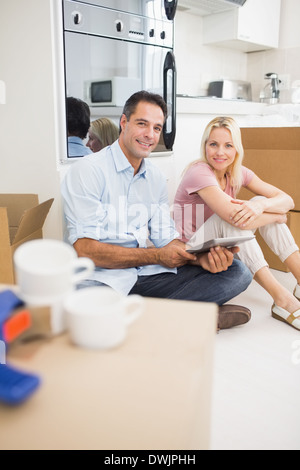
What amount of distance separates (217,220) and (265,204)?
214 mm

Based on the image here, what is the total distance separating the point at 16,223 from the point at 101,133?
0.61 metres

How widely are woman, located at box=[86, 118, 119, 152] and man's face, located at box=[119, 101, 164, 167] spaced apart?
48 centimetres

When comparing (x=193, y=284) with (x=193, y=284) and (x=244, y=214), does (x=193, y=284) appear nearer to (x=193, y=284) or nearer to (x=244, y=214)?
(x=193, y=284)

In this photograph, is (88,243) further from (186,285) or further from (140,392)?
(140,392)

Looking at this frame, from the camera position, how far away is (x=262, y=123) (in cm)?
331

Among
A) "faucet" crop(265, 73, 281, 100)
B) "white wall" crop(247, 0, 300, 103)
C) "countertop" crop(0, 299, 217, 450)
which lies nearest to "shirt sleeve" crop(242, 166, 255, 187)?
"countertop" crop(0, 299, 217, 450)

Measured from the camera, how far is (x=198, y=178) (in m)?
1.84

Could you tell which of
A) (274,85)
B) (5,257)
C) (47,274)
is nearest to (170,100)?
(5,257)

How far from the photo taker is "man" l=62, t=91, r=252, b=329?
1.47 meters

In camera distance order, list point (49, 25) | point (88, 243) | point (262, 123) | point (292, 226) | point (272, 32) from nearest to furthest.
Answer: point (88, 243)
point (49, 25)
point (292, 226)
point (262, 123)
point (272, 32)

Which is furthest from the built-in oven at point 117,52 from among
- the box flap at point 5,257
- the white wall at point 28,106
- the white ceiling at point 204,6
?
the white ceiling at point 204,6

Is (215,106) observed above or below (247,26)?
below

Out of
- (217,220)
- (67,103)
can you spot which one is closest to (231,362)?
(217,220)

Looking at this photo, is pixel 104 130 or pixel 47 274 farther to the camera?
pixel 104 130
